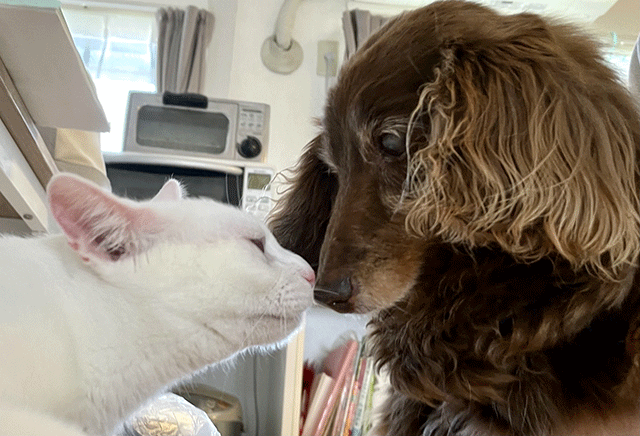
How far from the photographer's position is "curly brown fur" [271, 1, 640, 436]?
68 centimetres

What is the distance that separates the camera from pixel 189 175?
195 cm

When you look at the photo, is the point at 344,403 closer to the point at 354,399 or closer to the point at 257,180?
the point at 354,399

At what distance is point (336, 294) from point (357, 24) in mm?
2532

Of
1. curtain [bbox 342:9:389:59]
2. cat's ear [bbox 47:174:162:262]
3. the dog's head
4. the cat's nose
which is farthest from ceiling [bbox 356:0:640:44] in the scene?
cat's ear [bbox 47:174:162:262]

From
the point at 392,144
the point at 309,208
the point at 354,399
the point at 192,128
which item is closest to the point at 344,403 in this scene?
the point at 354,399

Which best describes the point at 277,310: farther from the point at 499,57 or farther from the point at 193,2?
the point at 193,2

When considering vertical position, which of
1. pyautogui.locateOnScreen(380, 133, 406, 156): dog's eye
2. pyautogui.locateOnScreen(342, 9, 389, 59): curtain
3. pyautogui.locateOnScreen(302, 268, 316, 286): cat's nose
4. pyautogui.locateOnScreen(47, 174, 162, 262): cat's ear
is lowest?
pyautogui.locateOnScreen(302, 268, 316, 286): cat's nose

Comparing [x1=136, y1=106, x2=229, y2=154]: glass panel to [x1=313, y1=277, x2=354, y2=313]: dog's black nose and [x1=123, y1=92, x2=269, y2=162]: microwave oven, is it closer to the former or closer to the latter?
[x1=123, y1=92, x2=269, y2=162]: microwave oven

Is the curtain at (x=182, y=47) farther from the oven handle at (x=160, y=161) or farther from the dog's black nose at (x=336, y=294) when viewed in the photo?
the dog's black nose at (x=336, y=294)

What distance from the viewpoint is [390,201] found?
0.77 metres

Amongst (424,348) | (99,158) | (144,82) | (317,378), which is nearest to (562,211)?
(424,348)

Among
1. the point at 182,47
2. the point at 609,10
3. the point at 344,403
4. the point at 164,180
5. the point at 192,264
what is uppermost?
the point at 609,10

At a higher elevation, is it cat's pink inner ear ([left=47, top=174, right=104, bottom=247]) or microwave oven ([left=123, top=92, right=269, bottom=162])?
cat's pink inner ear ([left=47, top=174, right=104, bottom=247])

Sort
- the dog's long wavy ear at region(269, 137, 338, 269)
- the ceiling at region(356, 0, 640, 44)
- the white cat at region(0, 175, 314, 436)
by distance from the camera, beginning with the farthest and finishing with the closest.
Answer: the ceiling at region(356, 0, 640, 44) → the dog's long wavy ear at region(269, 137, 338, 269) → the white cat at region(0, 175, 314, 436)
